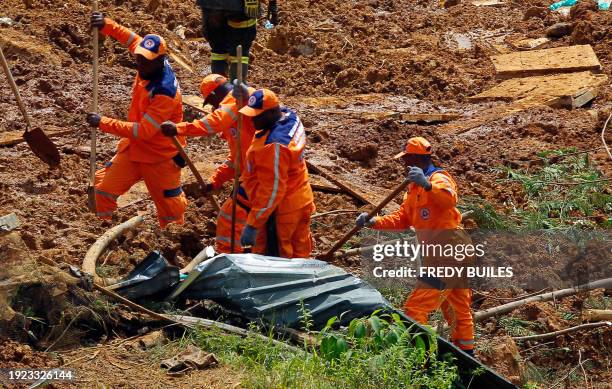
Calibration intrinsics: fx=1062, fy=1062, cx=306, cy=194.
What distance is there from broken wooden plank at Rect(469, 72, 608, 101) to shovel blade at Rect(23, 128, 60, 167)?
6.39 metres

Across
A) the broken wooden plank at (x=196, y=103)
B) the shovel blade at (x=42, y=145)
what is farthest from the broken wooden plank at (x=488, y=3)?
the shovel blade at (x=42, y=145)

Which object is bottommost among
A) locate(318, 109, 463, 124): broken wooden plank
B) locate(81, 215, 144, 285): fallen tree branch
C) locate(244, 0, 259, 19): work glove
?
locate(318, 109, 463, 124): broken wooden plank

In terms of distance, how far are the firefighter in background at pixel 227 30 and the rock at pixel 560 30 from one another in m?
6.00

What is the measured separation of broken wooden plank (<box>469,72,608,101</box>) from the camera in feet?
41.7

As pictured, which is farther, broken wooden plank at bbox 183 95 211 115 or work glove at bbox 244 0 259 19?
broken wooden plank at bbox 183 95 211 115

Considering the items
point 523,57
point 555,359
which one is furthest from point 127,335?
point 523,57

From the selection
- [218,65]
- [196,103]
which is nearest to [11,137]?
[196,103]

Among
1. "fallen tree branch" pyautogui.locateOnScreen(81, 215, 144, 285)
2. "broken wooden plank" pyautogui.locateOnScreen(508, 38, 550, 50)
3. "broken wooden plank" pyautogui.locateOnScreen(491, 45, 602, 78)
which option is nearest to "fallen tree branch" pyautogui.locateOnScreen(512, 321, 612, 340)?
"fallen tree branch" pyautogui.locateOnScreen(81, 215, 144, 285)

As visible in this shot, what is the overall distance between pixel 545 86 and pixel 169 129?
6655 millimetres

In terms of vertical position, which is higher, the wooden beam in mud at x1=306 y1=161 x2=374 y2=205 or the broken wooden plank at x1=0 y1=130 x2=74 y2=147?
the broken wooden plank at x1=0 y1=130 x2=74 y2=147

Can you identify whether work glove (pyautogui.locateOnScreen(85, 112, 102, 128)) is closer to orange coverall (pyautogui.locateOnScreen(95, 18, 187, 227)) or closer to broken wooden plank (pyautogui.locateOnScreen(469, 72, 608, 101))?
orange coverall (pyautogui.locateOnScreen(95, 18, 187, 227))

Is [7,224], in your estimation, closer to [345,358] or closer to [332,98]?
[345,358]

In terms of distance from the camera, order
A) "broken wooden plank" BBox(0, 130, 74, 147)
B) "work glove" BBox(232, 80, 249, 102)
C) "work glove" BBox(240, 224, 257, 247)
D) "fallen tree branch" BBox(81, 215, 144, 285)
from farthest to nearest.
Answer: "broken wooden plank" BBox(0, 130, 74, 147) → "work glove" BBox(232, 80, 249, 102) → "work glove" BBox(240, 224, 257, 247) → "fallen tree branch" BBox(81, 215, 144, 285)

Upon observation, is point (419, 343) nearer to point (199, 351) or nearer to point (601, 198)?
point (199, 351)
